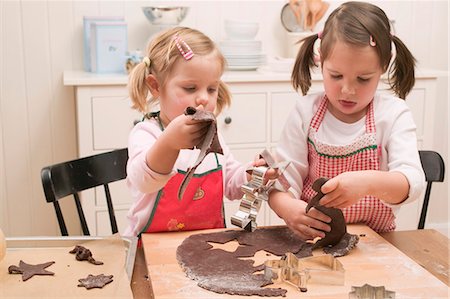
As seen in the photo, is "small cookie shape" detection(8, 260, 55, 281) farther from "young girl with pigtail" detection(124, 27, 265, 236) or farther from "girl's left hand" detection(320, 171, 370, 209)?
"girl's left hand" detection(320, 171, 370, 209)

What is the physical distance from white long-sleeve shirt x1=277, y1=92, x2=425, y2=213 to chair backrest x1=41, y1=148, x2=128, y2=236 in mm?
430

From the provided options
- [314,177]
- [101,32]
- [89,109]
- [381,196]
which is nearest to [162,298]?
[381,196]

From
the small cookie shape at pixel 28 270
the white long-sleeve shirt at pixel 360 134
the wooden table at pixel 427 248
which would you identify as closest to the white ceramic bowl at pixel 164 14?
the white long-sleeve shirt at pixel 360 134

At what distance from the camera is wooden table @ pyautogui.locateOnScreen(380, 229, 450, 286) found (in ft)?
4.19

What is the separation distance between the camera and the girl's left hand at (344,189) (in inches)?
50.3

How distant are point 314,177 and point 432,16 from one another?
2.02 m

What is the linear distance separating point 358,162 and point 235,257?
17.9 inches

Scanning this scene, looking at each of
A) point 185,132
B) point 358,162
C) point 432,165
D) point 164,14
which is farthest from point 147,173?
point 164,14

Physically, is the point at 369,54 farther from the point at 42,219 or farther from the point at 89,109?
the point at 42,219

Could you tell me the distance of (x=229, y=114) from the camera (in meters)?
2.78

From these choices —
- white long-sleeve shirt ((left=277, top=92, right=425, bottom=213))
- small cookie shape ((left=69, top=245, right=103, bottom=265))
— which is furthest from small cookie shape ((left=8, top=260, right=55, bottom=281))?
white long-sleeve shirt ((left=277, top=92, right=425, bottom=213))

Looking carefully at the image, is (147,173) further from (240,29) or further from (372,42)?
(240,29)

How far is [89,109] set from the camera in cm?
264

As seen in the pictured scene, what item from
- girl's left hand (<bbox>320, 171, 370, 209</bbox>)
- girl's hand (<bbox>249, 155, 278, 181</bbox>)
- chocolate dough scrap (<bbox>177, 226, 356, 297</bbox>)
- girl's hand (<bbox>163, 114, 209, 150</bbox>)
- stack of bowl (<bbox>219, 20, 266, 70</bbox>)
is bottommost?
chocolate dough scrap (<bbox>177, 226, 356, 297</bbox>)
